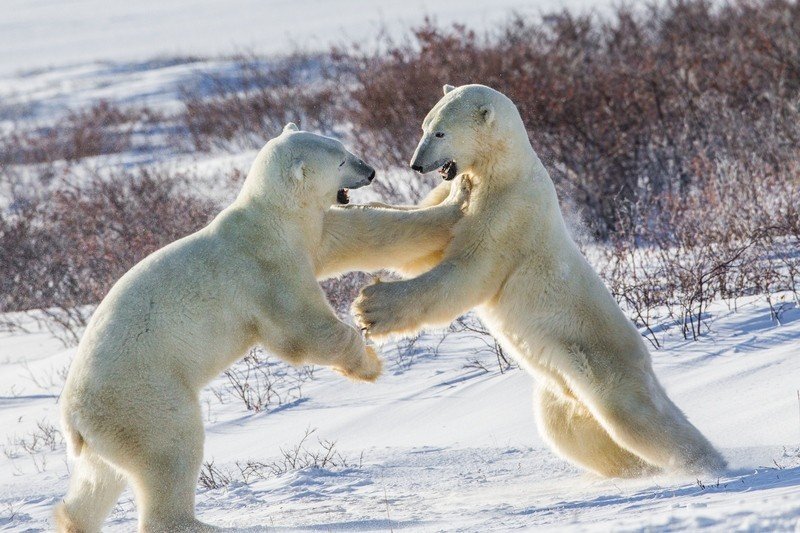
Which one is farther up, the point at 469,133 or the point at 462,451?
the point at 469,133

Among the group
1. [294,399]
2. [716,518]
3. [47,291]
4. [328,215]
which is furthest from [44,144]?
[716,518]

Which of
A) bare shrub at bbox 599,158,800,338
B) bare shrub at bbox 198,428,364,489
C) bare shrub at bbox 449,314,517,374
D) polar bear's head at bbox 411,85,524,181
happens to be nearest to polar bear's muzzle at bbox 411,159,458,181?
polar bear's head at bbox 411,85,524,181

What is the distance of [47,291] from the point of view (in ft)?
24.8

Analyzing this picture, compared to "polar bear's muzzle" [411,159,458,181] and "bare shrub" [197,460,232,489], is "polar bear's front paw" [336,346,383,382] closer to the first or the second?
"polar bear's muzzle" [411,159,458,181]

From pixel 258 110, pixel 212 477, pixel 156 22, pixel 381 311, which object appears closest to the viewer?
pixel 381 311

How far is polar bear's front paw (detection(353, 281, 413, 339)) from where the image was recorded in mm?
3088

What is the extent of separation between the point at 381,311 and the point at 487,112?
0.73m

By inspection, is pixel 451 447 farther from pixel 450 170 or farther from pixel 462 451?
pixel 450 170

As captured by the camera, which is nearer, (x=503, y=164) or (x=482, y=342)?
(x=503, y=164)

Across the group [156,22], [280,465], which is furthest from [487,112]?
[156,22]

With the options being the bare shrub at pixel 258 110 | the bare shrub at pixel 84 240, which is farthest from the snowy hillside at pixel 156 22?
the bare shrub at pixel 84 240

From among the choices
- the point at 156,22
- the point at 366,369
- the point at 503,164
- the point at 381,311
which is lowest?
the point at 366,369

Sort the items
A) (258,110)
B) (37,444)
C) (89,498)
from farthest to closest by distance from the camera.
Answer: (258,110) < (37,444) < (89,498)

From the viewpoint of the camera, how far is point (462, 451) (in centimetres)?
358
